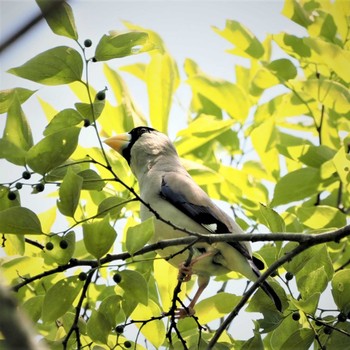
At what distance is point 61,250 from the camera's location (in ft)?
8.28

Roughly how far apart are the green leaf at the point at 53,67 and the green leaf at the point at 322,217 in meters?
1.48

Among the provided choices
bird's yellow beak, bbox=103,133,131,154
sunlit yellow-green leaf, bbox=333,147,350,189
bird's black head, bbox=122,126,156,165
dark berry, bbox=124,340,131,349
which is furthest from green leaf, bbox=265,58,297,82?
dark berry, bbox=124,340,131,349

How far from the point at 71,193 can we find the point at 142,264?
1.23 m

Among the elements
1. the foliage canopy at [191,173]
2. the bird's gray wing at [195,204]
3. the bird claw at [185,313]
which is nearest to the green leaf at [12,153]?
the foliage canopy at [191,173]

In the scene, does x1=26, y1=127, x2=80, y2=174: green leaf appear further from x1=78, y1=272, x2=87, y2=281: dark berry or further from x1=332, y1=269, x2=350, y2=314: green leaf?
x1=332, y1=269, x2=350, y2=314: green leaf

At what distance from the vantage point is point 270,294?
2.81 m

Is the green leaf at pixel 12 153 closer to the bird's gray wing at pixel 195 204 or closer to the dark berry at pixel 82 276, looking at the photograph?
the dark berry at pixel 82 276

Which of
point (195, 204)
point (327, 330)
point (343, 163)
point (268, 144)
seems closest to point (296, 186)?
point (268, 144)

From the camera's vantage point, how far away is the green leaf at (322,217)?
11.7 feet

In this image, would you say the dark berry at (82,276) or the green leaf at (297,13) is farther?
the green leaf at (297,13)

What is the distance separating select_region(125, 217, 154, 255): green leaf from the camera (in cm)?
245

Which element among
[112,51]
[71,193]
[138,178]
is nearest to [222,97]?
[138,178]

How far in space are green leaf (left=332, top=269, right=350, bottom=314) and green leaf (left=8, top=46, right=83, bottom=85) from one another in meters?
1.30

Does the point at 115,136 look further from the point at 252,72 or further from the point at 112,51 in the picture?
the point at 112,51
